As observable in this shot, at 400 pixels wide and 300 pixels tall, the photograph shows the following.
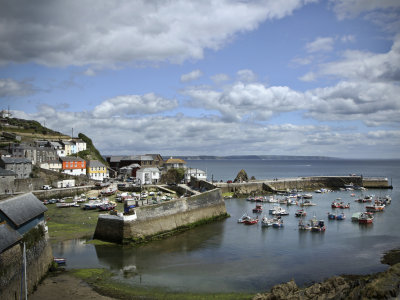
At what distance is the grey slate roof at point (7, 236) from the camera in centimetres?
1683

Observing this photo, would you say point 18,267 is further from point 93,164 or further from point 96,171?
point 93,164

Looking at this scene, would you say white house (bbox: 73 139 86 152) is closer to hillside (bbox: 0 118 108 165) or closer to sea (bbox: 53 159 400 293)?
hillside (bbox: 0 118 108 165)

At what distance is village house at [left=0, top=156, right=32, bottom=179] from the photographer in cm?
5906

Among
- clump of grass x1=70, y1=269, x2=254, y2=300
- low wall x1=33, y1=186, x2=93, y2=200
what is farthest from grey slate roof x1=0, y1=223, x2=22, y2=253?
low wall x1=33, y1=186, x2=93, y2=200

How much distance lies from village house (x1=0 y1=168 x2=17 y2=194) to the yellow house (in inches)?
762

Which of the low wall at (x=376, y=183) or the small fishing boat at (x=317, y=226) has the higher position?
the low wall at (x=376, y=183)

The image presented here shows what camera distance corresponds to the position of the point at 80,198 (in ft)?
177

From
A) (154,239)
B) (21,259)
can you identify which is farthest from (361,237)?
(21,259)

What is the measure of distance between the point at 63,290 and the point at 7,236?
5223 millimetres

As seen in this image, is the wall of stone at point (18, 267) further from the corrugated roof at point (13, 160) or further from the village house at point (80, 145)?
the village house at point (80, 145)

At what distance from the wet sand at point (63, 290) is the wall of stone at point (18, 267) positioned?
18.3 inches

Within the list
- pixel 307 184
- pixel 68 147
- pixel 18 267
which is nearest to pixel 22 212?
pixel 18 267

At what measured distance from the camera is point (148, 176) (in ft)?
241

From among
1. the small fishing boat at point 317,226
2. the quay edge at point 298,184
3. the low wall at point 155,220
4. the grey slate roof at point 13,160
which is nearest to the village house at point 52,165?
the grey slate roof at point 13,160
